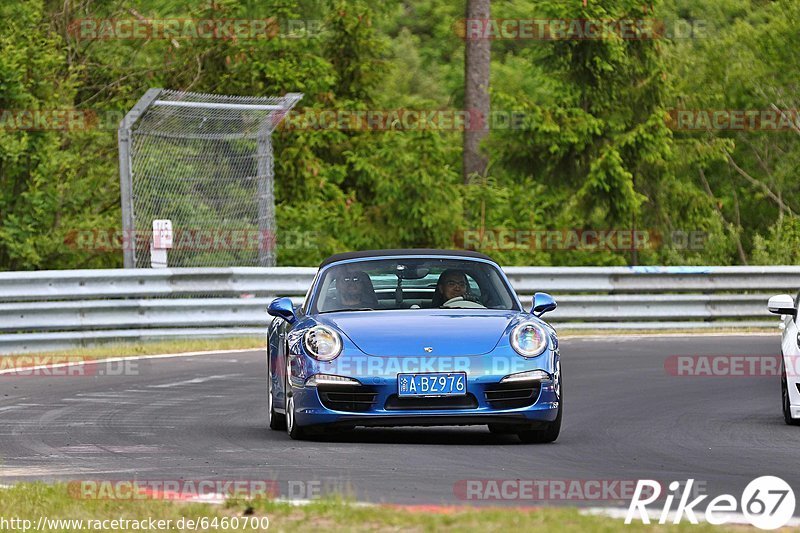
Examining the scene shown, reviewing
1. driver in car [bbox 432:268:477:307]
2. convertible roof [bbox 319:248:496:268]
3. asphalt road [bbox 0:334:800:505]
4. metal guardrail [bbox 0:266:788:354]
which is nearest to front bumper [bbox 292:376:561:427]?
asphalt road [bbox 0:334:800:505]

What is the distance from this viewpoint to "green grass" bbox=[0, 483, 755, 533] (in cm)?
650

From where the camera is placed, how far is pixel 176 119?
2077 centimetres

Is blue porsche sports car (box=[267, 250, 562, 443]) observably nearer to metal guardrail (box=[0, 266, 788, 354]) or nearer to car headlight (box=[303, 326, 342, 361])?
car headlight (box=[303, 326, 342, 361])

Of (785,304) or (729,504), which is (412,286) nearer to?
(785,304)

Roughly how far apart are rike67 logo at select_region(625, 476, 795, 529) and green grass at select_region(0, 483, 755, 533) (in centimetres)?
25

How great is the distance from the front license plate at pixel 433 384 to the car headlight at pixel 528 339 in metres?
0.44

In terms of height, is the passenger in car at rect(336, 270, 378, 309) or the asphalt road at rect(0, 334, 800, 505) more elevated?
the passenger in car at rect(336, 270, 378, 309)

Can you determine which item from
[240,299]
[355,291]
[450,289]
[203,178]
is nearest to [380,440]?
[355,291]

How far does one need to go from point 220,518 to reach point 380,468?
211 cm

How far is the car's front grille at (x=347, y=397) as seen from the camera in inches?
399

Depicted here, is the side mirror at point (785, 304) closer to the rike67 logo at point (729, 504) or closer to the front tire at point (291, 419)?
the front tire at point (291, 419)

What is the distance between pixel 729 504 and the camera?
7.38 m

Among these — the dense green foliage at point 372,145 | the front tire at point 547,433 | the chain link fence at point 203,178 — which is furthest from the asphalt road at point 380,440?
the dense green foliage at point 372,145

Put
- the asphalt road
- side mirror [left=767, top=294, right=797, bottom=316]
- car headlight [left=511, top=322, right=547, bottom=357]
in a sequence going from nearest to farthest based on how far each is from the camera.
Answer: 1. the asphalt road
2. car headlight [left=511, top=322, right=547, bottom=357]
3. side mirror [left=767, top=294, right=797, bottom=316]
